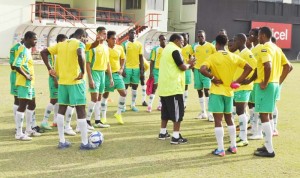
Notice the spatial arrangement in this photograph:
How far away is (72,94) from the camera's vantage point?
7855 mm

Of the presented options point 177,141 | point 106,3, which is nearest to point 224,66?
point 177,141

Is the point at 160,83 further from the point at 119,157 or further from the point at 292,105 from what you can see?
the point at 292,105

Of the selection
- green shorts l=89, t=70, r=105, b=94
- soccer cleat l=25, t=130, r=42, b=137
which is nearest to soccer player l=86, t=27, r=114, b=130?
green shorts l=89, t=70, r=105, b=94

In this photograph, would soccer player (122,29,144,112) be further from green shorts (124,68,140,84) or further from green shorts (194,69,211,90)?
green shorts (194,69,211,90)

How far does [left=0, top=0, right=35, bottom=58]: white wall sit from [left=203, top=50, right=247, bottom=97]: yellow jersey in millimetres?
26228

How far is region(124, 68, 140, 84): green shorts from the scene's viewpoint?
1238 cm

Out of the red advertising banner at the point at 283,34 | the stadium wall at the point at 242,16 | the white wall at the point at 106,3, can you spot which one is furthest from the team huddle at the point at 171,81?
the red advertising banner at the point at 283,34

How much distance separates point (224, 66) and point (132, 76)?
5133 millimetres

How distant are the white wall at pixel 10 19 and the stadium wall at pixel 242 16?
1602 cm

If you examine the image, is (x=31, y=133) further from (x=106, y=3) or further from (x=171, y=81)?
(x=106, y=3)

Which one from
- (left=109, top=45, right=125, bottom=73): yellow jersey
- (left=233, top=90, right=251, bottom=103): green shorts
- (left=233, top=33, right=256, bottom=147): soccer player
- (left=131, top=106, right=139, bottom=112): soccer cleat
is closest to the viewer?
(left=233, top=33, right=256, bottom=147): soccer player

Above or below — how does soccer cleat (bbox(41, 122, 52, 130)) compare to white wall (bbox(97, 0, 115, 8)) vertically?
below

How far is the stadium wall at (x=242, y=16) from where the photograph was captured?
41344 millimetres

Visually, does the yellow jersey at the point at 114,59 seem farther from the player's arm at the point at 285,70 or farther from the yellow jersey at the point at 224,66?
the player's arm at the point at 285,70
